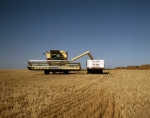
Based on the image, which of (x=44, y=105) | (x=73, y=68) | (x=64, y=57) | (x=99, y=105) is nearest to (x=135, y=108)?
(x=99, y=105)

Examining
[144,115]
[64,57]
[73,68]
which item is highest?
[64,57]

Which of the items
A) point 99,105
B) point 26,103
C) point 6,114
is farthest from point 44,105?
point 99,105

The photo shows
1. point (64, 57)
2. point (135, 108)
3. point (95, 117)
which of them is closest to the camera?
point (95, 117)

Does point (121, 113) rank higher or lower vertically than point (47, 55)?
lower

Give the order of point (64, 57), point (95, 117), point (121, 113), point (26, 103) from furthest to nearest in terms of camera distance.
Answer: point (64, 57) < point (26, 103) < point (121, 113) < point (95, 117)

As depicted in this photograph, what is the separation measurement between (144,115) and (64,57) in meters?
17.2

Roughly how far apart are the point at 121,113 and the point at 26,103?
266 cm

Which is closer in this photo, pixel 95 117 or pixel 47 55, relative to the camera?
pixel 95 117

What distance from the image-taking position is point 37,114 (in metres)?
4.24

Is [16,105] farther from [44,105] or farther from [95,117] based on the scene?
[95,117]

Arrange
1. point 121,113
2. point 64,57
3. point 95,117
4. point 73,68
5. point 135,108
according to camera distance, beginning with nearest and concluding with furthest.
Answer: point 95,117
point 121,113
point 135,108
point 73,68
point 64,57

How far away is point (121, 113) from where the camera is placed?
14.6 ft

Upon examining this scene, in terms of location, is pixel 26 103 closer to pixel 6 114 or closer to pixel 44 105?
pixel 44 105

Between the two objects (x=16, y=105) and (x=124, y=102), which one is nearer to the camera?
(x=16, y=105)
